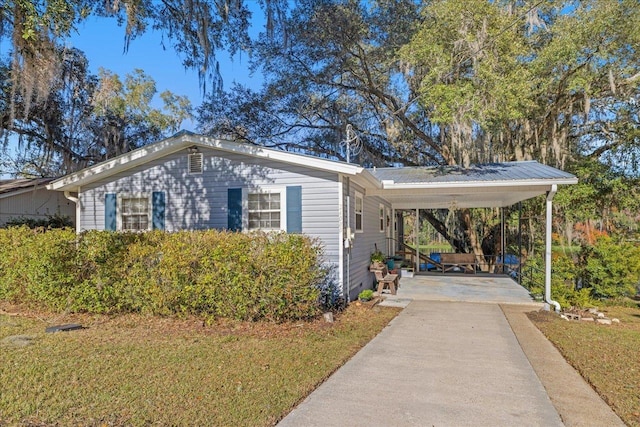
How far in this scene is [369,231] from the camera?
1017 centimetres

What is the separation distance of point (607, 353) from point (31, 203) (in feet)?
51.2

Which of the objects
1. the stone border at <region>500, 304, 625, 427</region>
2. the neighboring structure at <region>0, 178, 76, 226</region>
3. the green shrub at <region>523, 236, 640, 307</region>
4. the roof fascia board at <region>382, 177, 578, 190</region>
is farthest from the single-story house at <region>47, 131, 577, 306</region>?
the neighboring structure at <region>0, 178, 76, 226</region>

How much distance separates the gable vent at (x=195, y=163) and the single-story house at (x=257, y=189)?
0.8 inches

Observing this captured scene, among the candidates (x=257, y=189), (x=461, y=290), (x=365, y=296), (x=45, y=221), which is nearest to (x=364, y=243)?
(x=365, y=296)

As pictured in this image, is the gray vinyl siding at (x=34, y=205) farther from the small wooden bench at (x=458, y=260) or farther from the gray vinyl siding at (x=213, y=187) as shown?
the small wooden bench at (x=458, y=260)

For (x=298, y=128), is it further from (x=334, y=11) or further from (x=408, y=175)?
(x=408, y=175)

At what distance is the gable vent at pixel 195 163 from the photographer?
8.65 metres

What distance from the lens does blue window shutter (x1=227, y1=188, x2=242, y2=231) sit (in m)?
8.24

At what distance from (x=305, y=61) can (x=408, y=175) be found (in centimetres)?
639

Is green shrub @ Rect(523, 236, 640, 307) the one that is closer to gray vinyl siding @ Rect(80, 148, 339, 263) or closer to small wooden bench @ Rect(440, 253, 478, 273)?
small wooden bench @ Rect(440, 253, 478, 273)

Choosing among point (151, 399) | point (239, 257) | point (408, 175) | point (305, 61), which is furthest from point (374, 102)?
point (151, 399)

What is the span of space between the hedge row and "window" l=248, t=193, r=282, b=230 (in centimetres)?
174

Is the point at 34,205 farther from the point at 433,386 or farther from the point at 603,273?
the point at 603,273

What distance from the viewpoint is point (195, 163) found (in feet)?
28.5
